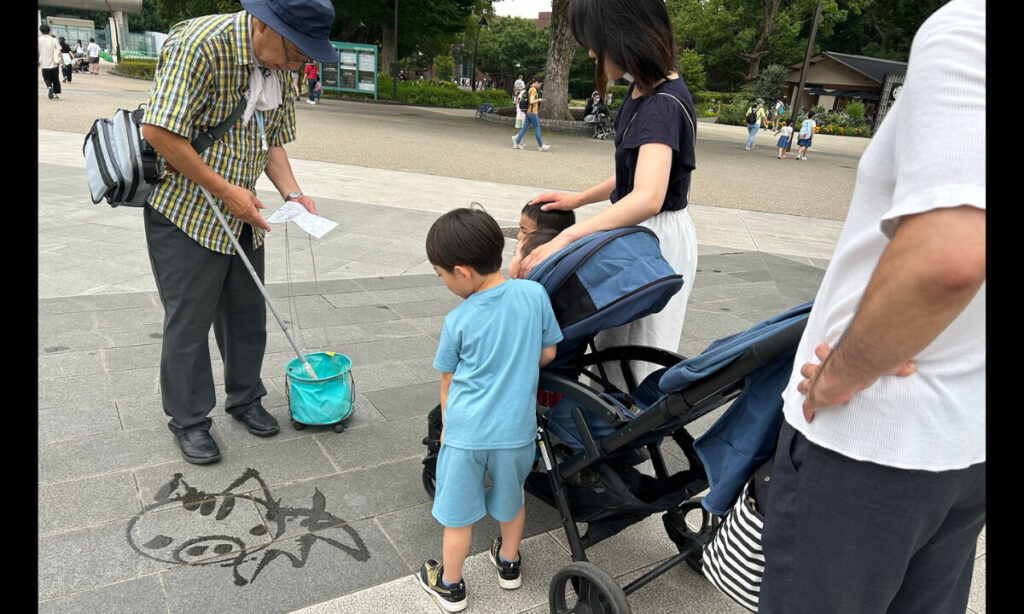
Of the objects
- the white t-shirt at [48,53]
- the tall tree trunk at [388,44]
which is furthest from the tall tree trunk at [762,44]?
the white t-shirt at [48,53]

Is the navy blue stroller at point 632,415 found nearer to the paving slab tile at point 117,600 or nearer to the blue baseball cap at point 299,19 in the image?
the paving slab tile at point 117,600

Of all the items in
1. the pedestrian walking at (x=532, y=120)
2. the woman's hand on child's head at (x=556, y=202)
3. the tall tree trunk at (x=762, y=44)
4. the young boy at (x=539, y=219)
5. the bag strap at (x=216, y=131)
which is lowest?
the young boy at (x=539, y=219)

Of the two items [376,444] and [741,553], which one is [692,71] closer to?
[376,444]

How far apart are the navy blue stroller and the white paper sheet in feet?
2.78

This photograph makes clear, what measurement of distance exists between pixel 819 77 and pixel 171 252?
5893 cm

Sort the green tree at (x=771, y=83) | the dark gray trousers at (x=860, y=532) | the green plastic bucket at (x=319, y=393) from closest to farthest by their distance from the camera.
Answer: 1. the dark gray trousers at (x=860, y=532)
2. the green plastic bucket at (x=319, y=393)
3. the green tree at (x=771, y=83)

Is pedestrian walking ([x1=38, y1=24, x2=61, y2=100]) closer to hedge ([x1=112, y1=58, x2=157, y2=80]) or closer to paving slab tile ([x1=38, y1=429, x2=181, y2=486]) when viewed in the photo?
paving slab tile ([x1=38, y1=429, x2=181, y2=486])

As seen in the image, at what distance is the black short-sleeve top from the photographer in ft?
7.19

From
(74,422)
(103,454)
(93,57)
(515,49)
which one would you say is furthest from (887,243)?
(515,49)

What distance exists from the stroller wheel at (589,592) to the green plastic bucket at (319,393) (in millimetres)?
1430

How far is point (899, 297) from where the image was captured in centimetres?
98

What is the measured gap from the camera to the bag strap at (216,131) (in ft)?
8.56

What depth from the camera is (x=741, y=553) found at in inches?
55.8

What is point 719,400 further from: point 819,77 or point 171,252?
point 819,77
